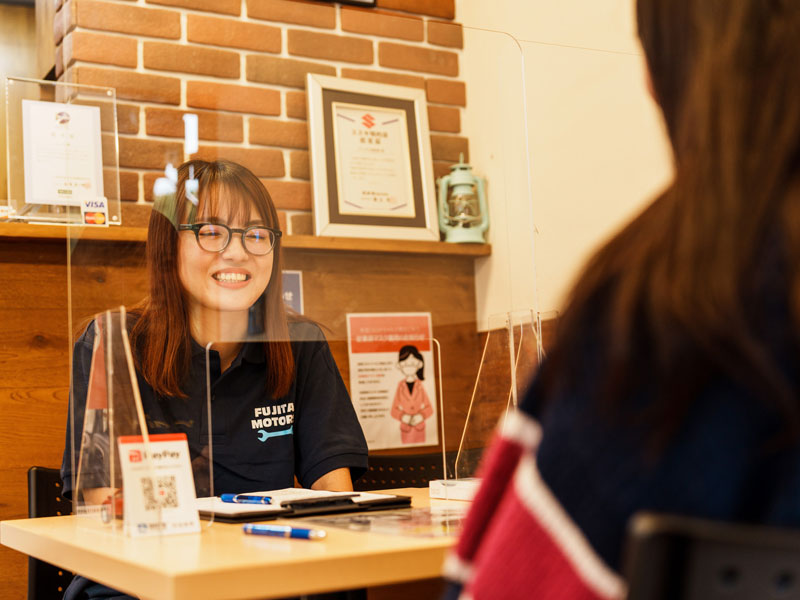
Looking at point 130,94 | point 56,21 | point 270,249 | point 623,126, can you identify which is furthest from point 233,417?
point 56,21

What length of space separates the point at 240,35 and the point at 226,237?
431 mm

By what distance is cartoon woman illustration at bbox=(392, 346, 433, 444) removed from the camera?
7.36 feet

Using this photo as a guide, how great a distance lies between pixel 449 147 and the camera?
204cm

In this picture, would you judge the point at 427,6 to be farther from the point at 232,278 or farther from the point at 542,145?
the point at 232,278

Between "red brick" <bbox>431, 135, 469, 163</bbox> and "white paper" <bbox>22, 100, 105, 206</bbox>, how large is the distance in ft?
2.32

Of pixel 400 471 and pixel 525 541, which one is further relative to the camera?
pixel 400 471

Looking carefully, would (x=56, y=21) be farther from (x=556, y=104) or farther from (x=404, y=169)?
(x=556, y=104)

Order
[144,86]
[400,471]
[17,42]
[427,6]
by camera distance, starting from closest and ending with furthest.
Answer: [144,86], [400,471], [427,6], [17,42]

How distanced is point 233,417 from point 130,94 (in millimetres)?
664

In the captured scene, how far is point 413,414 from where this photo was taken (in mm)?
2469

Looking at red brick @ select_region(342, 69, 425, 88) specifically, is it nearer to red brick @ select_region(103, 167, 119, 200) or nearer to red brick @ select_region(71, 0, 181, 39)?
red brick @ select_region(71, 0, 181, 39)

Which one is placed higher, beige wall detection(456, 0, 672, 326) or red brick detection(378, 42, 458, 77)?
red brick detection(378, 42, 458, 77)

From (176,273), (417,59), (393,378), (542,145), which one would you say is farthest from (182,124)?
(393,378)

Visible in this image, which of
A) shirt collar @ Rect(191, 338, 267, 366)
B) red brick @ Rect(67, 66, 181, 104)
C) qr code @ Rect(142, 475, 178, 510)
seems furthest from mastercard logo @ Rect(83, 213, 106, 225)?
qr code @ Rect(142, 475, 178, 510)
